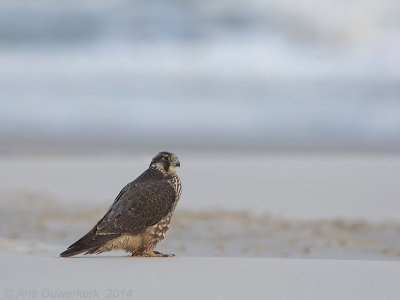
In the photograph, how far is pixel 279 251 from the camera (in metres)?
10.5

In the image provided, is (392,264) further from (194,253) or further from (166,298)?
(194,253)

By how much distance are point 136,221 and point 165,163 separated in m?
0.79

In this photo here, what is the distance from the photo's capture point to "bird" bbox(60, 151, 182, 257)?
6.48m

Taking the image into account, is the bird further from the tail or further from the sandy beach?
the sandy beach

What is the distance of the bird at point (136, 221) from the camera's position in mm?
6480

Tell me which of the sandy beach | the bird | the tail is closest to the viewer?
the sandy beach

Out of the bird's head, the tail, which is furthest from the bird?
the bird's head

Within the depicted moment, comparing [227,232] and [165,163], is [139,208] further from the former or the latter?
[227,232]

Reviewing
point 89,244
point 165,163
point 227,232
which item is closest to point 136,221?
point 89,244

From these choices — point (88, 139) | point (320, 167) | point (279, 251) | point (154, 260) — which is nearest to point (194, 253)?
point (279, 251)

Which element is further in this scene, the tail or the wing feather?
the wing feather

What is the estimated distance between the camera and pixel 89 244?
6402mm

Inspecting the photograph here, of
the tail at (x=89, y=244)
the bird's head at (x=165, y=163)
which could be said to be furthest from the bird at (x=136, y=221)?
the bird's head at (x=165, y=163)

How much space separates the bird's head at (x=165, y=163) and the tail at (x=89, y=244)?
0.93 meters
